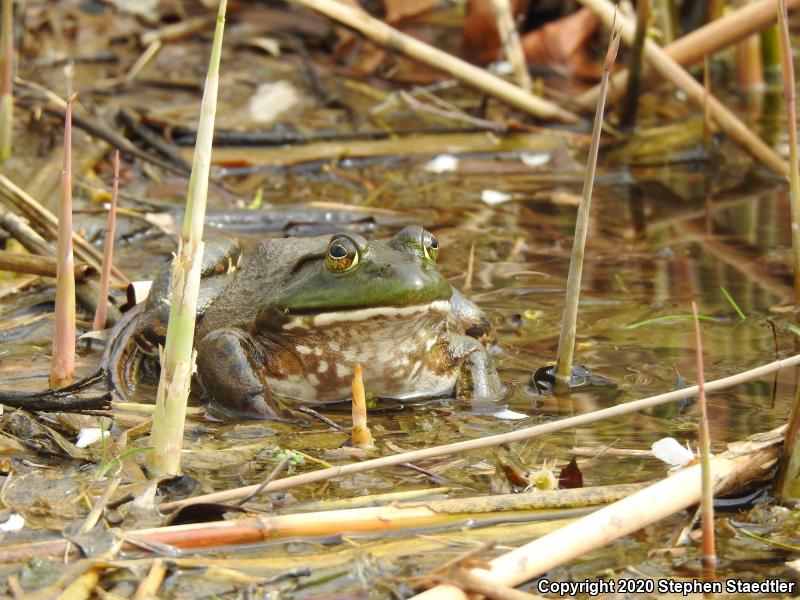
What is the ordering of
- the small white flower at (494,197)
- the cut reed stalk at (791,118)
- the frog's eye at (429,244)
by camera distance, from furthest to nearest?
the small white flower at (494,197) → the frog's eye at (429,244) → the cut reed stalk at (791,118)

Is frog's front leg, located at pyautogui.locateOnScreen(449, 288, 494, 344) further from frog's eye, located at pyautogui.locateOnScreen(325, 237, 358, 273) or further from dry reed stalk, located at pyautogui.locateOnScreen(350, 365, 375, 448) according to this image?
dry reed stalk, located at pyautogui.locateOnScreen(350, 365, 375, 448)

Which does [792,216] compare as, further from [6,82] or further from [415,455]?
[6,82]

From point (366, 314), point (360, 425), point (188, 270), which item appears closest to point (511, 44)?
point (366, 314)

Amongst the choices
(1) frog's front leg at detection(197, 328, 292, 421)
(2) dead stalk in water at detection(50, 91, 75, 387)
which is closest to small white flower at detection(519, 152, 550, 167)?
(1) frog's front leg at detection(197, 328, 292, 421)

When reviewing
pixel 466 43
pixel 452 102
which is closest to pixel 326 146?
pixel 452 102

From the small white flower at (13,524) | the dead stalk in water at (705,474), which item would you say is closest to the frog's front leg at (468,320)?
the dead stalk in water at (705,474)

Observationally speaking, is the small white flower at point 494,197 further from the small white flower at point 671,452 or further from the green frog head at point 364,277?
the small white flower at point 671,452
